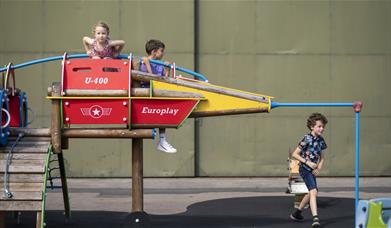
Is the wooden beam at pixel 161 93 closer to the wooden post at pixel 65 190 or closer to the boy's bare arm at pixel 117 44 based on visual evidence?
the boy's bare arm at pixel 117 44

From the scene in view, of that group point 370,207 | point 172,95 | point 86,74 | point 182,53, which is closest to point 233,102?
point 172,95

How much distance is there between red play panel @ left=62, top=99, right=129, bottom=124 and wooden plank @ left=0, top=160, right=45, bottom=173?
2.04 ft

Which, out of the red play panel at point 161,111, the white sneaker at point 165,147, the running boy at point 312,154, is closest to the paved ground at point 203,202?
the running boy at point 312,154

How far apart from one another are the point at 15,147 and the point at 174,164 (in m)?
6.73

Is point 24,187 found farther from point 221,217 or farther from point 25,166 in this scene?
point 221,217

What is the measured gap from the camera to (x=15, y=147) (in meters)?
8.81

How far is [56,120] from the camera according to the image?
8.86 metres

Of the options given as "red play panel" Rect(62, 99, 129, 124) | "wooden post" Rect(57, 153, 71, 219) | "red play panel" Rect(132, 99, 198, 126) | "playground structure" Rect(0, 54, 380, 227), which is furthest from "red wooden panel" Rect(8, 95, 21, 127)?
"red play panel" Rect(132, 99, 198, 126)

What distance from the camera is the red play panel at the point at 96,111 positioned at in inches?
347

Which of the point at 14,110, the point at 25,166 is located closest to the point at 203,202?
the point at 14,110

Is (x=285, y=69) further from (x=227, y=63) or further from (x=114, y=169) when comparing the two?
(x=114, y=169)

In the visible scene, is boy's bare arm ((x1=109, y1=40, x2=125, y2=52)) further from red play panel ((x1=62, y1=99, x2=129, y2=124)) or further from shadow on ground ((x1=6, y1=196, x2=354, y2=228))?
shadow on ground ((x1=6, y1=196, x2=354, y2=228))

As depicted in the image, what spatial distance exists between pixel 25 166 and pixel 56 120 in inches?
26.6

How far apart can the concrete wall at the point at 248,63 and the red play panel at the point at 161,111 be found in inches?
248
